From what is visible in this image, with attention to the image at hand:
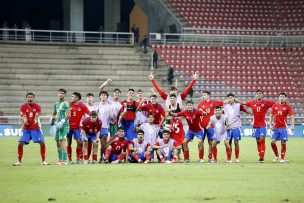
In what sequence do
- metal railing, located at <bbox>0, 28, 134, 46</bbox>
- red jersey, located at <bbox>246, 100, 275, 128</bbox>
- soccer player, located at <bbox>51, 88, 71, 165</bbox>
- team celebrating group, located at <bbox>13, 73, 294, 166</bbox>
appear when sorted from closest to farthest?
soccer player, located at <bbox>51, 88, 71, 165</bbox> → team celebrating group, located at <bbox>13, 73, 294, 166</bbox> → red jersey, located at <bbox>246, 100, 275, 128</bbox> → metal railing, located at <bbox>0, 28, 134, 46</bbox>

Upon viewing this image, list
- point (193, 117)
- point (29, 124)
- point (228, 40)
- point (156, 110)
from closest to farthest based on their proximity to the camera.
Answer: point (29, 124) < point (193, 117) < point (156, 110) < point (228, 40)

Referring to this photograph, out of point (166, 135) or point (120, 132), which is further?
point (166, 135)

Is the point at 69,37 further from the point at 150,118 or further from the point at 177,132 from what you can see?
the point at 177,132

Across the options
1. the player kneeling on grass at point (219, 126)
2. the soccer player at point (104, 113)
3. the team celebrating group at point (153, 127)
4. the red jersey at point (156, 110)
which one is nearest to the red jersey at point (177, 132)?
the team celebrating group at point (153, 127)

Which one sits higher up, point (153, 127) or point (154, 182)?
point (153, 127)

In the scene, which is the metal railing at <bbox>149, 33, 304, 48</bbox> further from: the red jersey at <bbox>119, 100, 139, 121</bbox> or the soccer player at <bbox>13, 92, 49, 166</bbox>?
the soccer player at <bbox>13, 92, 49, 166</bbox>

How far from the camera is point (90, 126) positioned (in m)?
24.3

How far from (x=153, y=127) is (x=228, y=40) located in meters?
30.4

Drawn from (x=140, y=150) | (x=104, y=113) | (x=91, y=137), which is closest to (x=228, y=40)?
(x=104, y=113)

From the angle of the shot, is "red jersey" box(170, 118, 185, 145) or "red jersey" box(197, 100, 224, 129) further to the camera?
"red jersey" box(197, 100, 224, 129)

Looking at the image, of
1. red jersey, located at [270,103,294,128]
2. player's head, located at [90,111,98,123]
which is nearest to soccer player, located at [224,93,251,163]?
red jersey, located at [270,103,294,128]

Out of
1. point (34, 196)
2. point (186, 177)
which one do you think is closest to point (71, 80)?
point (186, 177)

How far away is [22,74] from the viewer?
159ft

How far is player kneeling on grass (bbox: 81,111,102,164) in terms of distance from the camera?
24.2m
